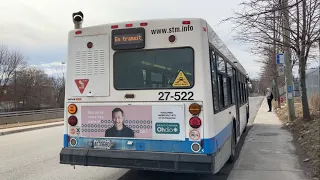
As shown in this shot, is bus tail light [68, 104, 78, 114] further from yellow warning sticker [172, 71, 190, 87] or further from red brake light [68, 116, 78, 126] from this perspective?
yellow warning sticker [172, 71, 190, 87]

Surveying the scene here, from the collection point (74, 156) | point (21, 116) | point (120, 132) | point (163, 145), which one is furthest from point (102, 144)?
point (21, 116)

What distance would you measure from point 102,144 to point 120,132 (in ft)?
1.27

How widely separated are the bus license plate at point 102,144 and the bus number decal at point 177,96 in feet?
3.88

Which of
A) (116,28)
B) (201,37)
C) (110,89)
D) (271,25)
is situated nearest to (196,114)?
(201,37)

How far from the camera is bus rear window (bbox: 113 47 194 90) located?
17.3 ft

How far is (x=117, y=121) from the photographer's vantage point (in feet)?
18.3

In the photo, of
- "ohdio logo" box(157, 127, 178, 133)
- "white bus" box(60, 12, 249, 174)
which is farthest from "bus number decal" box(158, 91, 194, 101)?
"ohdio logo" box(157, 127, 178, 133)

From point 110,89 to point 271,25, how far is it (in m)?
10.6

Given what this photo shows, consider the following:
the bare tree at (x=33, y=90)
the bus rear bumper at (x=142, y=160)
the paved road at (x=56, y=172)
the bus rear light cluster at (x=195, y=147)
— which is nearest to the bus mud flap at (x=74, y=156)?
the bus rear bumper at (x=142, y=160)

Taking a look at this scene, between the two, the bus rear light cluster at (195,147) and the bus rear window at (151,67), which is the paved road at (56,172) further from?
the bus rear window at (151,67)

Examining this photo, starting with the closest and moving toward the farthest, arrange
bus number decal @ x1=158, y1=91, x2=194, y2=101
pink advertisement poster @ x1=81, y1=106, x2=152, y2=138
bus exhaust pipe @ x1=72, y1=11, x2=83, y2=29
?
bus number decal @ x1=158, y1=91, x2=194, y2=101, pink advertisement poster @ x1=81, y1=106, x2=152, y2=138, bus exhaust pipe @ x1=72, y1=11, x2=83, y2=29

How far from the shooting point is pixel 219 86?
6156 mm

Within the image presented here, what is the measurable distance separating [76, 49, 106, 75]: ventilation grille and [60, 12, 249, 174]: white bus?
0.02m

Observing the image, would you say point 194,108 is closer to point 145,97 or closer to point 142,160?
point 145,97
